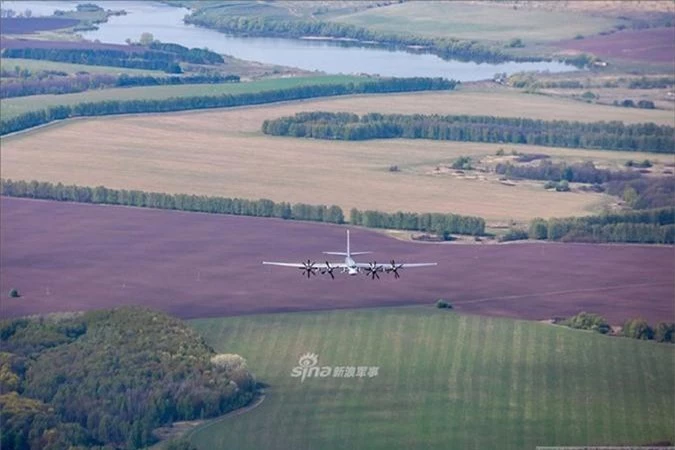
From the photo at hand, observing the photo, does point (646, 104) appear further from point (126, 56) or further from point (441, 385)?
point (441, 385)

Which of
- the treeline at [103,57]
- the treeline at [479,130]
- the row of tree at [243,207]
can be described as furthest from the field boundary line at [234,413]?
the treeline at [103,57]

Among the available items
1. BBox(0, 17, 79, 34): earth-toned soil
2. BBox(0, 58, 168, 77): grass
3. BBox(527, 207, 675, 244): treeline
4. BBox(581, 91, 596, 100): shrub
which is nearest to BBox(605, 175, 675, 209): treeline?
BBox(527, 207, 675, 244): treeline

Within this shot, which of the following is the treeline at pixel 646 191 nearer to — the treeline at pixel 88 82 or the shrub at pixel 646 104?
the shrub at pixel 646 104

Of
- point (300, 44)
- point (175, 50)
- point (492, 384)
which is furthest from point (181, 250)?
point (300, 44)

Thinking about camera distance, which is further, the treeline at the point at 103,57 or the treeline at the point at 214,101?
the treeline at the point at 103,57

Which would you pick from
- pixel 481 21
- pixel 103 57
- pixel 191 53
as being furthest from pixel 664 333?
pixel 481 21

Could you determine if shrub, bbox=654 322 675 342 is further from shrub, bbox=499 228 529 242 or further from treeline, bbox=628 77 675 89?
treeline, bbox=628 77 675 89

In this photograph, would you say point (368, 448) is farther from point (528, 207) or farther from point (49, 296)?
point (528, 207)
